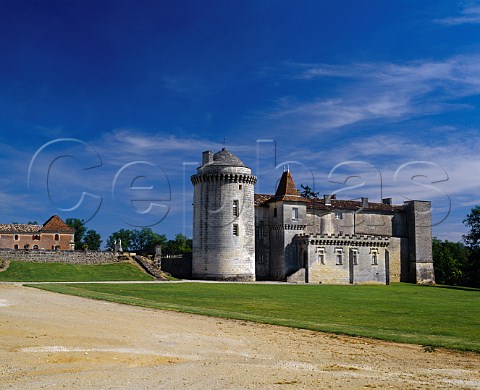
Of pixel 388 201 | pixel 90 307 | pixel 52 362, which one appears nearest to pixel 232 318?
pixel 90 307

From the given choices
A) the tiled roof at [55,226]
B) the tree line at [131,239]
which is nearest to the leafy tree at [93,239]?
the tree line at [131,239]

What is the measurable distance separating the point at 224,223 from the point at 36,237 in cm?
3712

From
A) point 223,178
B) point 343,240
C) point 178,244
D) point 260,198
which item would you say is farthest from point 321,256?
point 178,244

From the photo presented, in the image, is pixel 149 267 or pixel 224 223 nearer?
pixel 149 267

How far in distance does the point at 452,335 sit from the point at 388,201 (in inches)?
2611

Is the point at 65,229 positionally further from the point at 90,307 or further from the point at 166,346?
the point at 166,346

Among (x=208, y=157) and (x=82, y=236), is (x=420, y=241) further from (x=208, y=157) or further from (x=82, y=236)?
(x=82, y=236)

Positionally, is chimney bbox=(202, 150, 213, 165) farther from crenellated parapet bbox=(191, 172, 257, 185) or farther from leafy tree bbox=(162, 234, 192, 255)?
leafy tree bbox=(162, 234, 192, 255)

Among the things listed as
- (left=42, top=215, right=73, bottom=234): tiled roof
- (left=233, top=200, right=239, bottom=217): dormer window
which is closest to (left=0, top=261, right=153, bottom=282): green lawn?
(left=233, top=200, right=239, bottom=217): dormer window

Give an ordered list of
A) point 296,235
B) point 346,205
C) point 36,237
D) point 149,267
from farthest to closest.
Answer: point 36,237 < point 346,205 < point 296,235 < point 149,267

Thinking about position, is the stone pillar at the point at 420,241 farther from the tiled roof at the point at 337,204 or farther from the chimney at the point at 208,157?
the chimney at the point at 208,157

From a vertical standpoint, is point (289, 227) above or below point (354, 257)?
above

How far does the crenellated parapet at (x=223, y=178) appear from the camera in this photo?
61.0 m

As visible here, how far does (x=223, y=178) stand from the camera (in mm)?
61062
